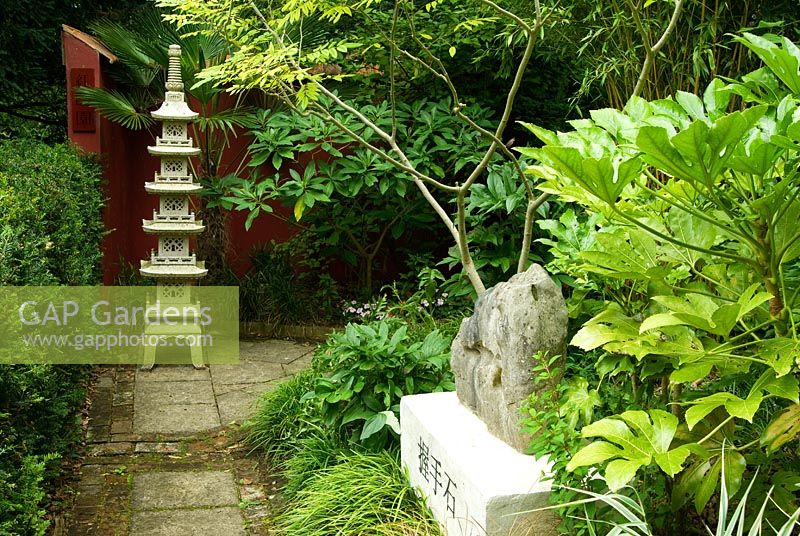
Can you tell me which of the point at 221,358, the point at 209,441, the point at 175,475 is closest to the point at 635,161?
the point at 175,475

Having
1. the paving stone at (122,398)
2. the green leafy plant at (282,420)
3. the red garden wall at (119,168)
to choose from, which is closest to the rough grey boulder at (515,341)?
the green leafy plant at (282,420)

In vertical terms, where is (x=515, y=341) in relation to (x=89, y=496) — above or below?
above

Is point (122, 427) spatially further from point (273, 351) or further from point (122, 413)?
point (273, 351)

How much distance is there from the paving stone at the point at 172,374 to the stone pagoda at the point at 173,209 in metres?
0.07

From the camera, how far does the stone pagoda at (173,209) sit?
19.7 ft

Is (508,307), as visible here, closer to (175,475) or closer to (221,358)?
(175,475)

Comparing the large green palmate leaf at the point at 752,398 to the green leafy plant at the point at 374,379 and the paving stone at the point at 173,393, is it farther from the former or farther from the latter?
the paving stone at the point at 173,393

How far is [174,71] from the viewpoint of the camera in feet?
19.8

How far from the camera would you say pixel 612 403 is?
277cm

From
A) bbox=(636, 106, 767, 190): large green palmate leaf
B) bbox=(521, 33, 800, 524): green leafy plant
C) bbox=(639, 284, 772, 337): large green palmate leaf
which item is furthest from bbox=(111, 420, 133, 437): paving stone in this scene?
bbox=(636, 106, 767, 190): large green palmate leaf

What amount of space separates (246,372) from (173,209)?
4.18 ft

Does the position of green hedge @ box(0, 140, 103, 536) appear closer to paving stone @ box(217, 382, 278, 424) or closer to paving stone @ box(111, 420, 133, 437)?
paving stone @ box(111, 420, 133, 437)

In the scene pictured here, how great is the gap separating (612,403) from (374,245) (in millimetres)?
4700

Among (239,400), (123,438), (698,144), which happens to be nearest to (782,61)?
(698,144)
